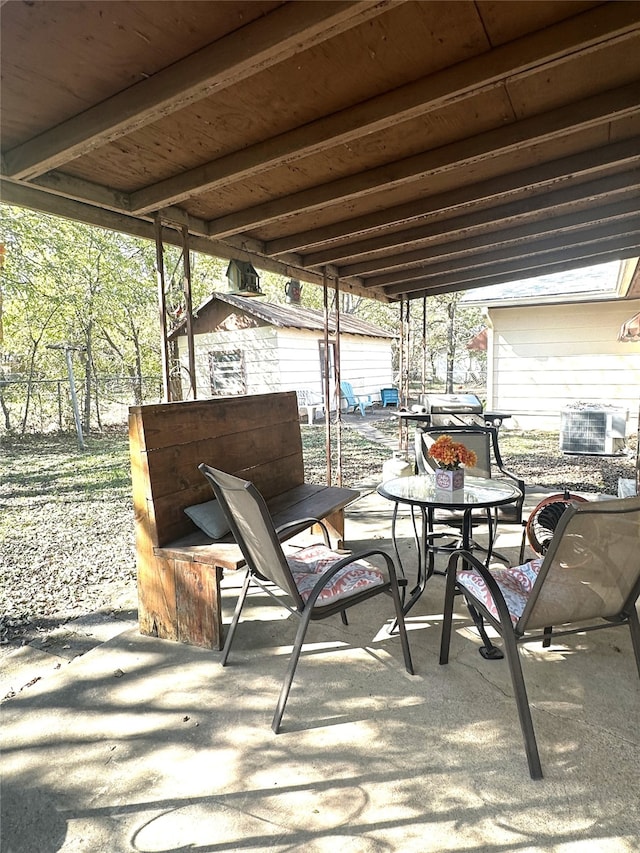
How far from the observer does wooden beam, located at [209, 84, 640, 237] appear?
2.12 m

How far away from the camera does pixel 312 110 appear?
6.59ft

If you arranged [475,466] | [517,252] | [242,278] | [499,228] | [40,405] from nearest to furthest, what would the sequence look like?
[242,278] < [475,466] < [499,228] < [517,252] < [40,405]

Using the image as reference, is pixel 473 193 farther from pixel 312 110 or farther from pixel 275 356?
pixel 275 356

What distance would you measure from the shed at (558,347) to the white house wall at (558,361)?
0.02m

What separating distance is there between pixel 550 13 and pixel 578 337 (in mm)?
8806

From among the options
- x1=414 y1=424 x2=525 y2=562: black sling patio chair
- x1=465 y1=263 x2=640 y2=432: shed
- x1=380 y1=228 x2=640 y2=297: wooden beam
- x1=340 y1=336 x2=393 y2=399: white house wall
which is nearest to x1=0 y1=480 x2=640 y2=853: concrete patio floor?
x1=414 y1=424 x2=525 y2=562: black sling patio chair

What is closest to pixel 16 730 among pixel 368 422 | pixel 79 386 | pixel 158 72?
pixel 158 72

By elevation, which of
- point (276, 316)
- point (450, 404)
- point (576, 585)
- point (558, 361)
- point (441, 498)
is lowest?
point (576, 585)

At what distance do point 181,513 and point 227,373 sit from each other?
36.5 feet

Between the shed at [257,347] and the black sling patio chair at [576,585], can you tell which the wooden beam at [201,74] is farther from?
the shed at [257,347]

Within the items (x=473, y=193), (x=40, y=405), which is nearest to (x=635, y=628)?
(x=473, y=193)

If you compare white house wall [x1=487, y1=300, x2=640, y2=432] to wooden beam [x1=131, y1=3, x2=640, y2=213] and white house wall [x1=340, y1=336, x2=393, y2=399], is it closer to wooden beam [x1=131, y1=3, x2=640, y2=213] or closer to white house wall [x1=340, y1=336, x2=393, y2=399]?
white house wall [x1=340, y1=336, x2=393, y2=399]

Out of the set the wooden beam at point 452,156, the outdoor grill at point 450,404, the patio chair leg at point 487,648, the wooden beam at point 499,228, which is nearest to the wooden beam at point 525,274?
the wooden beam at point 499,228

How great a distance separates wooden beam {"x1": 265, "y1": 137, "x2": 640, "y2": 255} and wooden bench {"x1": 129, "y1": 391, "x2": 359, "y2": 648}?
157 cm
